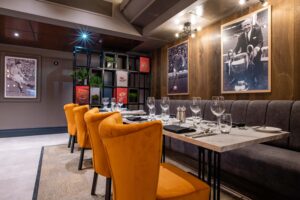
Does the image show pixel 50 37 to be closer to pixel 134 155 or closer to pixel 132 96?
pixel 132 96

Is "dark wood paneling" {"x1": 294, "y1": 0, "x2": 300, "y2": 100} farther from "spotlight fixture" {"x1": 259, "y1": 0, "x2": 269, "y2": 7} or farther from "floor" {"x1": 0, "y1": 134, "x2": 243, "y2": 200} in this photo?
"floor" {"x1": 0, "y1": 134, "x2": 243, "y2": 200}

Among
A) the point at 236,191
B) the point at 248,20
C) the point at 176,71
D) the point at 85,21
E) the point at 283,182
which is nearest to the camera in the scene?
the point at 283,182

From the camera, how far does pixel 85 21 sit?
361 centimetres

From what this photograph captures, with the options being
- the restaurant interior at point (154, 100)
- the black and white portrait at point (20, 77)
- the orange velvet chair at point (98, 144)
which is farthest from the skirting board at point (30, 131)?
the orange velvet chair at point (98, 144)

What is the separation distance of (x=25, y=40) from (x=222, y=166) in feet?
17.1

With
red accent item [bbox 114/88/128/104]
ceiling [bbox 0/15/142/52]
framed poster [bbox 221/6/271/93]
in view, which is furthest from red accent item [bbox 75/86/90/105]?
framed poster [bbox 221/6/271/93]

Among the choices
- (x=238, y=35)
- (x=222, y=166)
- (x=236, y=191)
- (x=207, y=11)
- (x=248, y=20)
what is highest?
(x=207, y=11)

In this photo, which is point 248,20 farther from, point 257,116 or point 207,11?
point 257,116

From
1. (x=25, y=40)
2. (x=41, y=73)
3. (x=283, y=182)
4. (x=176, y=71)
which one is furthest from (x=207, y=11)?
(x=41, y=73)

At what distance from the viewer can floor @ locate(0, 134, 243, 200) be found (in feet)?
6.39

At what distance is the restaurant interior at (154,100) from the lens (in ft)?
3.81

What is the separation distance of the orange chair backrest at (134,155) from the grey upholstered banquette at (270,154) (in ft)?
4.29

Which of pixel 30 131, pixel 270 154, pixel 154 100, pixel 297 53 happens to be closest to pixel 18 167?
pixel 154 100

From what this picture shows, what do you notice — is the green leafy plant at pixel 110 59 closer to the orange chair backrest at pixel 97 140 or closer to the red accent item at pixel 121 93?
the red accent item at pixel 121 93
